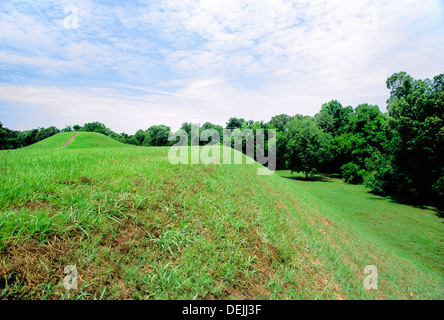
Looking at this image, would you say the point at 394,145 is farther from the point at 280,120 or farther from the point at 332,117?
the point at 332,117

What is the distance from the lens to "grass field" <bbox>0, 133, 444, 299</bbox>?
2.55 metres

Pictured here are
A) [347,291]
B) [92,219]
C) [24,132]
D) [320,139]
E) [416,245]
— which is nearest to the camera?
[92,219]

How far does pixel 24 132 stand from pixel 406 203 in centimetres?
9959

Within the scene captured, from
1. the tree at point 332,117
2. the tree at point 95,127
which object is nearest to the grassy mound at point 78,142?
the tree at point 332,117

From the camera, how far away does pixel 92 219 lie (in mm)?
3209

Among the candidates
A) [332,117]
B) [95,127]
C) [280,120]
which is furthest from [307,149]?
[95,127]

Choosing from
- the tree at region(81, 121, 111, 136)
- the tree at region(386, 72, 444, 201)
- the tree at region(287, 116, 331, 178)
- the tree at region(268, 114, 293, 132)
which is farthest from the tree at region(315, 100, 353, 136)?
the tree at region(81, 121, 111, 136)

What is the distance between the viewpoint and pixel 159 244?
331 cm

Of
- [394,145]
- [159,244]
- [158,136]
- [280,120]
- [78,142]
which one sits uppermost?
[280,120]

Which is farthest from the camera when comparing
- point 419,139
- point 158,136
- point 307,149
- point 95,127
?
point 95,127

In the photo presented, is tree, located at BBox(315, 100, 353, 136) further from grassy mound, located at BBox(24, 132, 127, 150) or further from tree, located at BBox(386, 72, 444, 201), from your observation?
grassy mound, located at BBox(24, 132, 127, 150)

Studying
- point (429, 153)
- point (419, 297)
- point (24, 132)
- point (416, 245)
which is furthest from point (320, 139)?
point (24, 132)

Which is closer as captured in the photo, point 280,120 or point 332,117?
point 332,117
